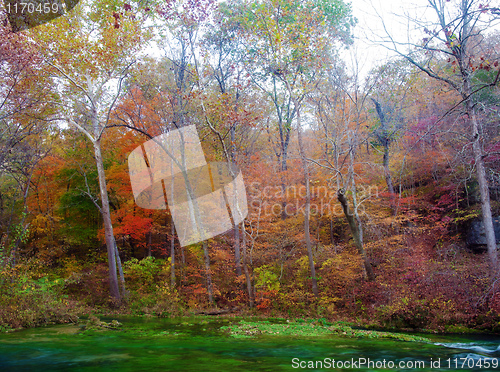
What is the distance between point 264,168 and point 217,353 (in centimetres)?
1299

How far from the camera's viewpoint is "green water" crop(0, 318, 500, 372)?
181 inches

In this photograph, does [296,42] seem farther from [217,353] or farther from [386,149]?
[217,353]

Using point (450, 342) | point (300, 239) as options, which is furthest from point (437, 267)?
point (300, 239)

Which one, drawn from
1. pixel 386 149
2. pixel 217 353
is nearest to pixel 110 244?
pixel 217 353

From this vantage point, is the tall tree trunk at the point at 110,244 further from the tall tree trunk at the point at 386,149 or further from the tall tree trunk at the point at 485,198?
the tall tree trunk at the point at 485,198

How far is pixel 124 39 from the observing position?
15109 mm

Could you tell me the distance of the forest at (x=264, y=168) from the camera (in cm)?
1112

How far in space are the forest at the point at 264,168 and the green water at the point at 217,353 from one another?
3559mm

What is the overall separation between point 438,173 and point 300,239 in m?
8.82

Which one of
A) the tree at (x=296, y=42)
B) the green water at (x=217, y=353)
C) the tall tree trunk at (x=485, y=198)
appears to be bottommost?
the green water at (x=217, y=353)

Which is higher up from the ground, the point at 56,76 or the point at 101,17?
the point at 101,17

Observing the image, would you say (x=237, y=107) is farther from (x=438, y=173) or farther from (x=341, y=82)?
(x=438, y=173)

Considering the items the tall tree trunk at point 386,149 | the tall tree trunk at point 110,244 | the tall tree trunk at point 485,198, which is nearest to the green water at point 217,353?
the tall tree trunk at point 485,198

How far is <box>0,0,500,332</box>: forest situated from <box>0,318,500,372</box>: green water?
11.7 ft
